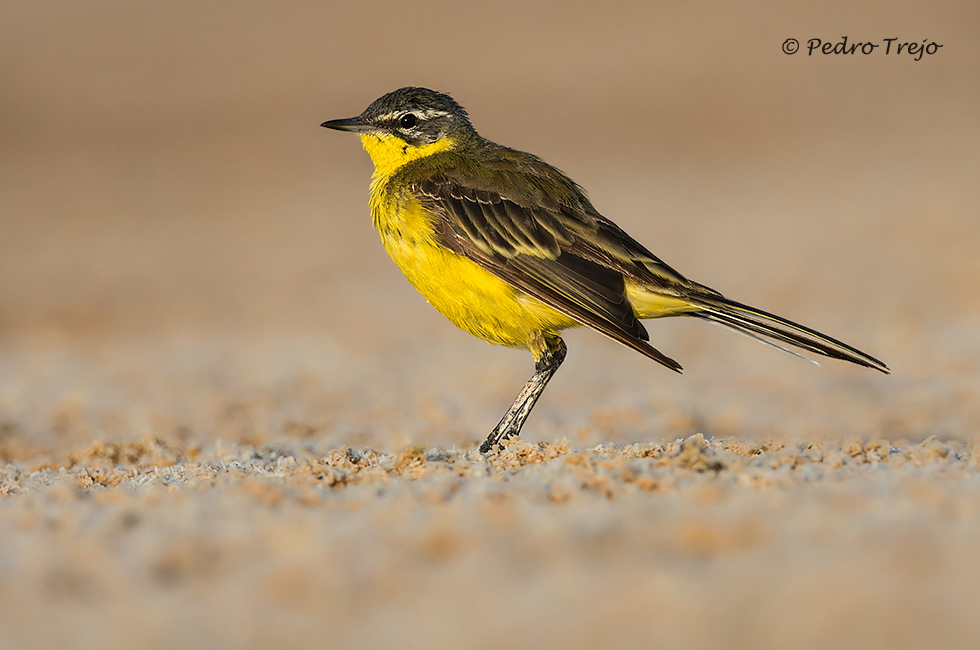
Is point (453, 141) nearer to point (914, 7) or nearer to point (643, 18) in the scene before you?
point (914, 7)

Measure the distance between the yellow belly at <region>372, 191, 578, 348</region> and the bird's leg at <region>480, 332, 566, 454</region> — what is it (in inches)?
4.3

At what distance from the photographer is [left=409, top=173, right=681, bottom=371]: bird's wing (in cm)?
603

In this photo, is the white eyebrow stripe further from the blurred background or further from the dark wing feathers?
the blurred background

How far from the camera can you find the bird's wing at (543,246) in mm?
6027

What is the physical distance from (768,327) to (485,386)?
486cm

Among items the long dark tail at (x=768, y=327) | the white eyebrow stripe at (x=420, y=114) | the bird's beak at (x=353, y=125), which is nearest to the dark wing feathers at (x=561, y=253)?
the long dark tail at (x=768, y=327)

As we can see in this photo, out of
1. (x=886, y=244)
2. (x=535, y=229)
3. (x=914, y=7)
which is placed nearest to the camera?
(x=535, y=229)

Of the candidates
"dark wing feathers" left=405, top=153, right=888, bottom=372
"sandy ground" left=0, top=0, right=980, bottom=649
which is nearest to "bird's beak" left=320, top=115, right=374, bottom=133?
"dark wing feathers" left=405, top=153, right=888, bottom=372

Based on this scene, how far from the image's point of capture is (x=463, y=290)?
6.30 metres

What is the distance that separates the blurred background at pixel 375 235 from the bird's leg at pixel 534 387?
1287 millimetres

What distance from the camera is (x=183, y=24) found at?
42.2 metres

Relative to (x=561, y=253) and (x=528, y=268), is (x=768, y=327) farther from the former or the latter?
(x=528, y=268)

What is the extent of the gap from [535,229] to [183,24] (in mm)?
39683

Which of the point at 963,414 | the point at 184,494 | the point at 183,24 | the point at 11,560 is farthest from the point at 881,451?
the point at 183,24
